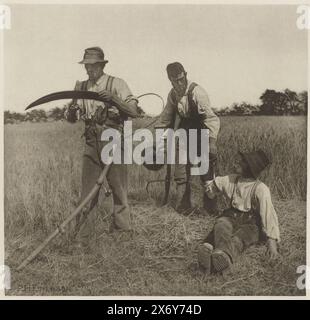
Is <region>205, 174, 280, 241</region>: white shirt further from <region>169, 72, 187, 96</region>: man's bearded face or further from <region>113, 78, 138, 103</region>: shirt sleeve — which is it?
<region>113, 78, 138, 103</region>: shirt sleeve

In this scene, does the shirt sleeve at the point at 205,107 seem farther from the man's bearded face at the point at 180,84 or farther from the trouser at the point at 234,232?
the trouser at the point at 234,232

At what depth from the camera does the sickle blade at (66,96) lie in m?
5.78

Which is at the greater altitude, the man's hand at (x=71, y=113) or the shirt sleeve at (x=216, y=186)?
the man's hand at (x=71, y=113)

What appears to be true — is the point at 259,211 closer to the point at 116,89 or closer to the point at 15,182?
the point at 116,89

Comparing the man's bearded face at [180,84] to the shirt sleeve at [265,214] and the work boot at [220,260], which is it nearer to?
the shirt sleeve at [265,214]

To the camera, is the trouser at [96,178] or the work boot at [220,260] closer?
the work boot at [220,260]

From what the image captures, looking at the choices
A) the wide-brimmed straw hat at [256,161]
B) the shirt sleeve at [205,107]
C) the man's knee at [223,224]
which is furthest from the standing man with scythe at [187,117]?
the wide-brimmed straw hat at [256,161]

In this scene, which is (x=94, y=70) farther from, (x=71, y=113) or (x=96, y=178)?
(x=96, y=178)

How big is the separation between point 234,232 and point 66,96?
1.89 meters

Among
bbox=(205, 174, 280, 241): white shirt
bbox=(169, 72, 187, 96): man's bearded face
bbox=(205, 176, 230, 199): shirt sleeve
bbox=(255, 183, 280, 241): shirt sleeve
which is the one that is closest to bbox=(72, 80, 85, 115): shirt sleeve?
bbox=(169, 72, 187, 96): man's bearded face

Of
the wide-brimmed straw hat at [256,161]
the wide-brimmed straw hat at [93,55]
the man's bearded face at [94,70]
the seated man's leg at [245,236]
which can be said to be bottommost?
the seated man's leg at [245,236]

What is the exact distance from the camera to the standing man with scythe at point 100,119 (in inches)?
227

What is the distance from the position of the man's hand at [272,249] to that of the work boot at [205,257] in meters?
0.50

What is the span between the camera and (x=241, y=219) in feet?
18.7
